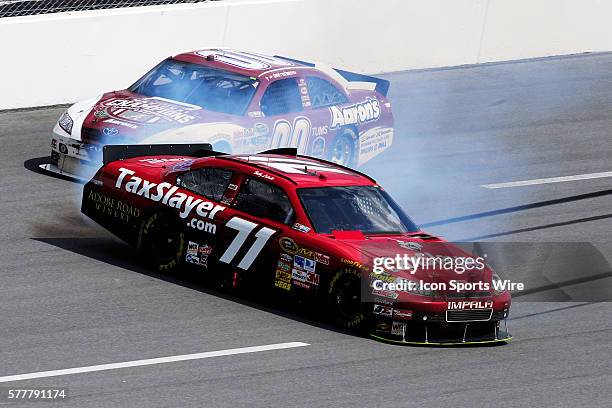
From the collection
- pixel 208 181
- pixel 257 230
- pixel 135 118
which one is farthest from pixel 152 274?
pixel 135 118

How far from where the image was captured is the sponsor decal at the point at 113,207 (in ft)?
40.0

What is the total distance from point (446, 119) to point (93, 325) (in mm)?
9983

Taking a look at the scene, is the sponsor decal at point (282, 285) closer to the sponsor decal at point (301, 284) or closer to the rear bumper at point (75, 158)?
the sponsor decal at point (301, 284)

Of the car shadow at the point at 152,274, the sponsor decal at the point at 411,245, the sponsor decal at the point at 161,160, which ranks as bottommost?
the car shadow at the point at 152,274

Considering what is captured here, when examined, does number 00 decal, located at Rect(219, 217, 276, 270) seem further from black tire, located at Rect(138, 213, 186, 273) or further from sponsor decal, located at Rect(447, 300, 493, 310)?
sponsor decal, located at Rect(447, 300, 493, 310)

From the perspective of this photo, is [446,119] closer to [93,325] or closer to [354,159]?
[354,159]

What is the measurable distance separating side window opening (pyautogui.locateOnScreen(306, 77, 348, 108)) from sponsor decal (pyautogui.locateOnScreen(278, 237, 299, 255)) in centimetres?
518

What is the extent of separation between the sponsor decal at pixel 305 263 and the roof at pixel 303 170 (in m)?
0.81

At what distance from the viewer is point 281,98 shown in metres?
15.7

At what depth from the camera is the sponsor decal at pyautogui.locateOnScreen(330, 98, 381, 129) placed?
53.0ft

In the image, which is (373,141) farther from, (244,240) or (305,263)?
(305,263)

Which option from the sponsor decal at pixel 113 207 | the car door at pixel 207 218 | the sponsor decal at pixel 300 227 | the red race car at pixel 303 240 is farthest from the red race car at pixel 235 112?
the sponsor decal at pixel 300 227

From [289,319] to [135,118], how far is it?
477 centimetres

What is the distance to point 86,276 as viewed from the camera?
11820 mm
